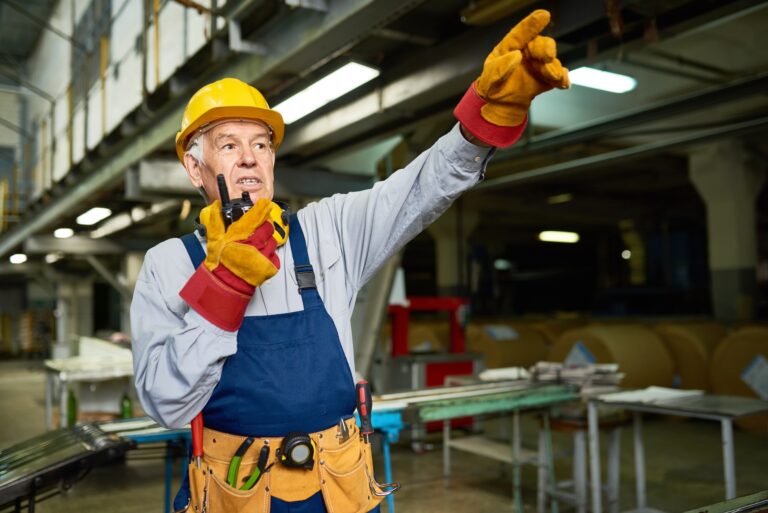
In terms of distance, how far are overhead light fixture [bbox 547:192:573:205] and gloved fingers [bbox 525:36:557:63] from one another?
14.9 meters

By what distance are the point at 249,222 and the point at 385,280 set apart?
5.33 metres

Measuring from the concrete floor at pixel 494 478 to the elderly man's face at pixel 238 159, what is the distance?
3299 millimetres

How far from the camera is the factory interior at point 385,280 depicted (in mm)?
1702

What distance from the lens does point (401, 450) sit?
7.26 metres

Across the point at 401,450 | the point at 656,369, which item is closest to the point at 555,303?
the point at 656,369

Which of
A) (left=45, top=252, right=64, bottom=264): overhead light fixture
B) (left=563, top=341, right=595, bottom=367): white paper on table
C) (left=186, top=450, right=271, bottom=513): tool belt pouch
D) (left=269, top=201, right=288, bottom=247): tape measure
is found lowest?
(left=563, top=341, right=595, bottom=367): white paper on table

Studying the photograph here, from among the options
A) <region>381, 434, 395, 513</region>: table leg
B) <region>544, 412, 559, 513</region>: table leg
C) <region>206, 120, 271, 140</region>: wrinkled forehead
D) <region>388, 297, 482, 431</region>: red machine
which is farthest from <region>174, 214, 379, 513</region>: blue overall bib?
<region>388, 297, 482, 431</region>: red machine

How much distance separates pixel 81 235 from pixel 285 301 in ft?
45.0

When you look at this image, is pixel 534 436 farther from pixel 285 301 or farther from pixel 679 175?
pixel 679 175

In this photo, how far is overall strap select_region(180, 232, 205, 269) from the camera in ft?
5.87

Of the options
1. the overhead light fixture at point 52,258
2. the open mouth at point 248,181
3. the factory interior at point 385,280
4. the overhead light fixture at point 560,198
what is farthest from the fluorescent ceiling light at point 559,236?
the open mouth at point 248,181

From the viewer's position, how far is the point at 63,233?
1341cm

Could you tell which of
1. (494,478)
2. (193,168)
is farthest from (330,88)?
(494,478)

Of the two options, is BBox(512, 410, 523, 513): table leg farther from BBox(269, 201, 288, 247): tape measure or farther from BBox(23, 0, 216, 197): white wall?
BBox(23, 0, 216, 197): white wall
